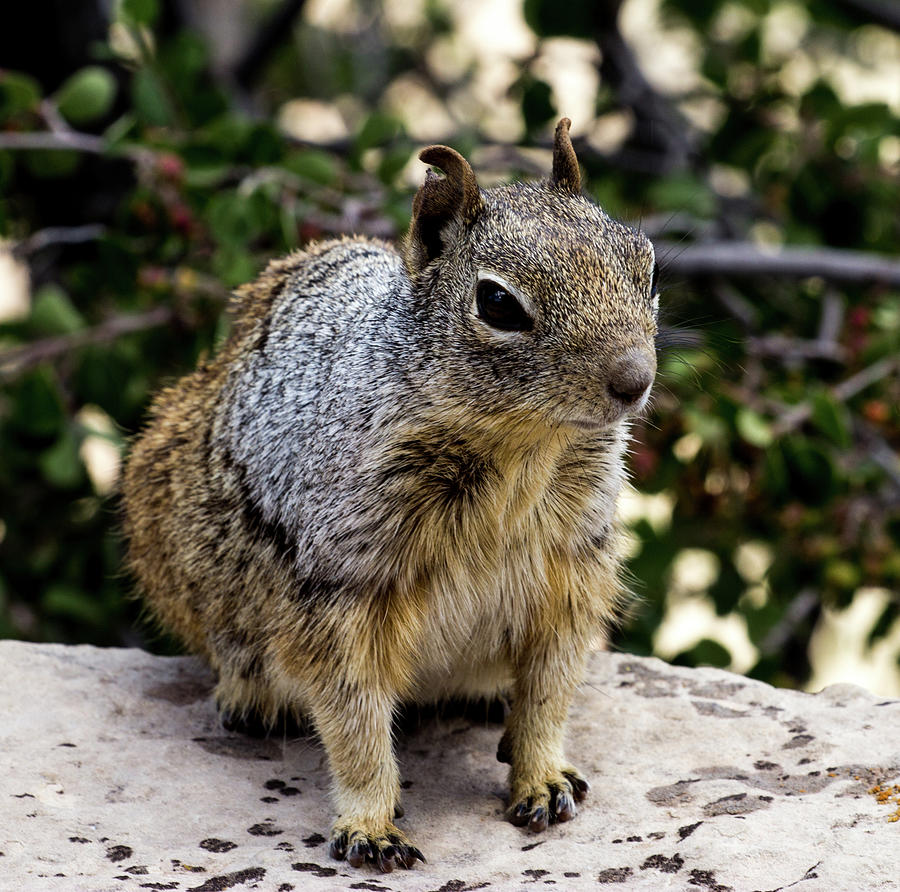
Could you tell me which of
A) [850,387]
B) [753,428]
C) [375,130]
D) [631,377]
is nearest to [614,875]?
[631,377]

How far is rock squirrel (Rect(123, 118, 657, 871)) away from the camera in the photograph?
10.1 ft

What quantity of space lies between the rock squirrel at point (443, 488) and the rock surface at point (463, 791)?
0.15 meters

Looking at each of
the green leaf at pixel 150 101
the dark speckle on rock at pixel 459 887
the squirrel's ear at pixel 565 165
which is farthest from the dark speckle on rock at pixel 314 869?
the green leaf at pixel 150 101

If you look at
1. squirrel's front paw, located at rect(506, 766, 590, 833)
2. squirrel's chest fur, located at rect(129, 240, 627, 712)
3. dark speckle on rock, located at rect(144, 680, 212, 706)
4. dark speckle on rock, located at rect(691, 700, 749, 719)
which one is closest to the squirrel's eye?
squirrel's chest fur, located at rect(129, 240, 627, 712)

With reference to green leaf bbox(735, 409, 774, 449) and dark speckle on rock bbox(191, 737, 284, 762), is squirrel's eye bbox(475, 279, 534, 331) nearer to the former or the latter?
dark speckle on rock bbox(191, 737, 284, 762)

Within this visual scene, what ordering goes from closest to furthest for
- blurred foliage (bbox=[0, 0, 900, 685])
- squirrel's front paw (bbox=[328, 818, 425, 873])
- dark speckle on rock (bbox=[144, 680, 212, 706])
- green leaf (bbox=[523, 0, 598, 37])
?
squirrel's front paw (bbox=[328, 818, 425, 873]) < dark speckle on rock (bbox=[144, 680, 212, 706]) < blurred foliage (bbox=[0, 0, 900, 685]) < green leaf (bbox=[523, 0, 598, 37])

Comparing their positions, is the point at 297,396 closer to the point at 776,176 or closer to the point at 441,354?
the point at 441,354

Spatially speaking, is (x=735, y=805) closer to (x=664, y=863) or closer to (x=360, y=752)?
(x=664, y=863)

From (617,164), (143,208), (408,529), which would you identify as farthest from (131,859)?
(617,164)

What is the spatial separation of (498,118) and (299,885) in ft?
21.6

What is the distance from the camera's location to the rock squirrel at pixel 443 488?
3.08m

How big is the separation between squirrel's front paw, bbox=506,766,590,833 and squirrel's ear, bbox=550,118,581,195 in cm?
156

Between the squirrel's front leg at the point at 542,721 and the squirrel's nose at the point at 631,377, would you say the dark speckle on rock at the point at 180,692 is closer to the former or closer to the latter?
the squirrel's front leg at the point at 542,721

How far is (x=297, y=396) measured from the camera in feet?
11.9
